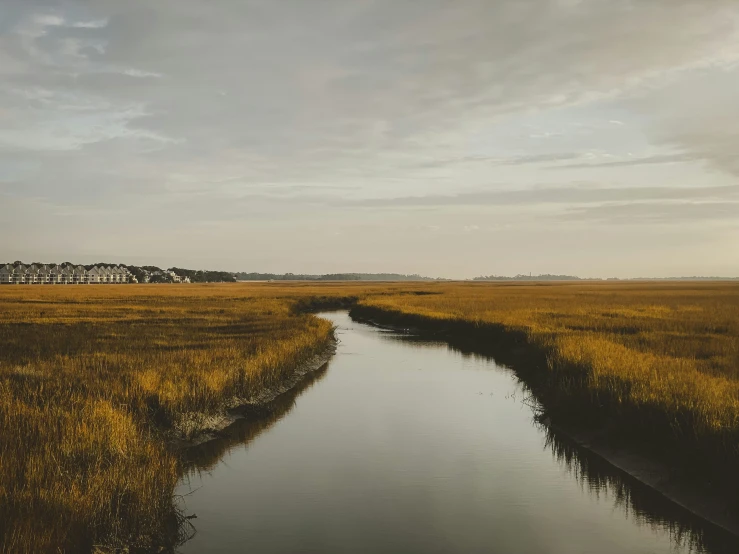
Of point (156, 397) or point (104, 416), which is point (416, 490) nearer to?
point (104, 416)

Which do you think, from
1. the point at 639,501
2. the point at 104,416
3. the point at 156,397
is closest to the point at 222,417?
the point at 156,397

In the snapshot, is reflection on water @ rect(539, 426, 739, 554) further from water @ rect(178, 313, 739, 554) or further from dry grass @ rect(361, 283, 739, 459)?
dry grass @ rect(361, 283, 739, 459)

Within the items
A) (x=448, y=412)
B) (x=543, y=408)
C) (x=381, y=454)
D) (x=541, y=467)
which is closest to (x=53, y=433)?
(x=381, y=454)

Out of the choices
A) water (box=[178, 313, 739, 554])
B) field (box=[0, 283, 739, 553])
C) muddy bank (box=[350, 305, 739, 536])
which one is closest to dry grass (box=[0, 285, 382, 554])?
field (box=[0, 283, 739, 553])

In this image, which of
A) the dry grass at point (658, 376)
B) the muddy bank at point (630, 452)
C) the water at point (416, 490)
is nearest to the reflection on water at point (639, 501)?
the water at point (416, 490)

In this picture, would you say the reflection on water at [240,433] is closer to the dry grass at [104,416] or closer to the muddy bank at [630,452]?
the dry grass at [104,416]
